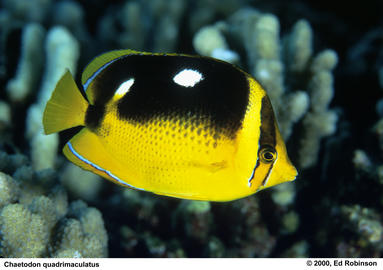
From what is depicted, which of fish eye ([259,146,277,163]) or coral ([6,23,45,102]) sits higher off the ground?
fish eye ([259,146,277,163])

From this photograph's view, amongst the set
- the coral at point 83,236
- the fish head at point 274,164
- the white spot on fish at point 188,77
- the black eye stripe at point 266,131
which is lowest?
the coral at point 83,236

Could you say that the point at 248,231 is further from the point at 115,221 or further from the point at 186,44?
the point at 186,44

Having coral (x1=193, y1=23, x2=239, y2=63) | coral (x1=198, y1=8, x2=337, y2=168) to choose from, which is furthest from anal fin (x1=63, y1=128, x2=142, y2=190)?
coral (x1=193, y1=23, x2=239, y2=63)

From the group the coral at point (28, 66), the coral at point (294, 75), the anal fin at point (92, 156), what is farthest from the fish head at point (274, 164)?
the coral at point (28, 66)

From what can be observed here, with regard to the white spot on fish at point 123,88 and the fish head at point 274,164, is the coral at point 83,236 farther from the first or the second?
the fish head at point 274,164

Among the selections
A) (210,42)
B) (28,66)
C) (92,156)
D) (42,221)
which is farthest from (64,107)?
(28,66)

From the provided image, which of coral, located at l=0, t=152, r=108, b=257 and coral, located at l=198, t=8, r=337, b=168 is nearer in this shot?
coral, located at l=0, t=152, r=108, b=257

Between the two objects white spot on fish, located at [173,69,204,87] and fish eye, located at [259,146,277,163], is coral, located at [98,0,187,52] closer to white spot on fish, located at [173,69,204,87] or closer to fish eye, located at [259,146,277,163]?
white spot on fish, located at [173,69,204,87]

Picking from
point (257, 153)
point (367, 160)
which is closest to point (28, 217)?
point (257, 153)

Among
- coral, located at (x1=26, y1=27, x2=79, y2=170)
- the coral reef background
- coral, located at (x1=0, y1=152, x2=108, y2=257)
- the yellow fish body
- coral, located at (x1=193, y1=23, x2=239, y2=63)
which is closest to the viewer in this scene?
the yellow fish body
